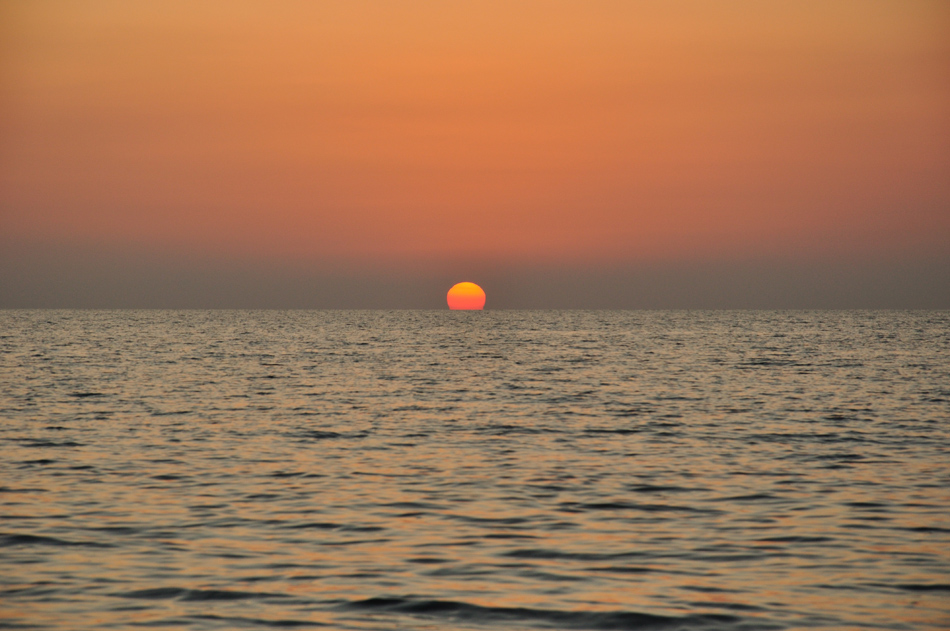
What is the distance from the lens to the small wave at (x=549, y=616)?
10086 millimetres

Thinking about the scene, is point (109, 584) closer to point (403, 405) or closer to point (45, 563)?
point (45, 563)

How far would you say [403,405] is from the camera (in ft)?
109

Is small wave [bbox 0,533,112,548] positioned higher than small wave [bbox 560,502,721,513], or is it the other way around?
small wave [bbox 0,533,112,548]

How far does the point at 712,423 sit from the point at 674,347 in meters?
55.5

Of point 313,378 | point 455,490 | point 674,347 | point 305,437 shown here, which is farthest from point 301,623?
point 674,347

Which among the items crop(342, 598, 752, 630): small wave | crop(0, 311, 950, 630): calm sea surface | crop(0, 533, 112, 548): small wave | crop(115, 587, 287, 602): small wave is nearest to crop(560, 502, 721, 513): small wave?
crop(0, 311, 950, 630): calm sea surface

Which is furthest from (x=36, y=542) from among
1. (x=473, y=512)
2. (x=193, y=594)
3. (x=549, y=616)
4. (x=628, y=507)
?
(x=628, y=507)

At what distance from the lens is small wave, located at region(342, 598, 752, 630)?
10.1m

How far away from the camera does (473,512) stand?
15.4 m

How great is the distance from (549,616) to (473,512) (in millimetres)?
5192

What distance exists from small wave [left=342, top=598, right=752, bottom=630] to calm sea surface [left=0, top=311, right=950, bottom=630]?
0.03m

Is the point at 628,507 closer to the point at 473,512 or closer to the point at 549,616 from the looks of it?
the point at 473,512

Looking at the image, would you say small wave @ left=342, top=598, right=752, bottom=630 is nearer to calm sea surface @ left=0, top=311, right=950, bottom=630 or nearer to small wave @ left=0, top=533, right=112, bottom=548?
calm sea surface @ left=0, top=311, right=950, bottom=630

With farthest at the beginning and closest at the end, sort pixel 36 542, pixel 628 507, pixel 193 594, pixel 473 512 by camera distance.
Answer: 1. pixel 628 507
2. pixel 473 512
3. pixel 36 542
4. pixel 193 594
